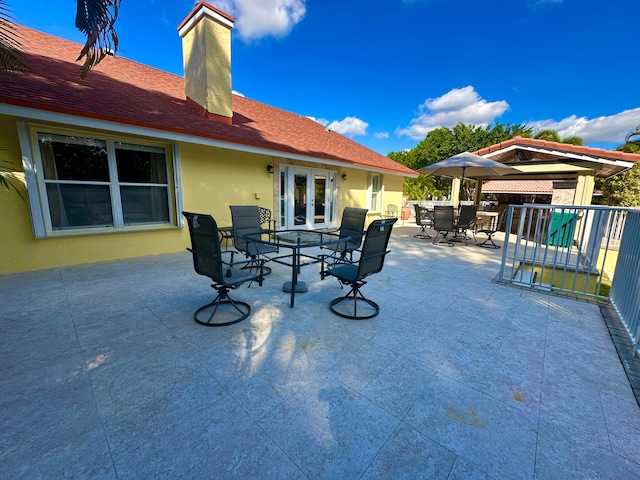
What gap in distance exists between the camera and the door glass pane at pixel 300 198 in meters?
8.23

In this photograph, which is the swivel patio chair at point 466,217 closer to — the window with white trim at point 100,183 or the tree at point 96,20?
the window with white trim at point 100,183

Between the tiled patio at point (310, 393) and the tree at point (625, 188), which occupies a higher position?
the tree at point (625, 188)

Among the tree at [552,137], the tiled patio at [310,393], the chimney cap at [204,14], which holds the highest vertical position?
the tree at [552,137]

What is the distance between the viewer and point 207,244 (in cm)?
254

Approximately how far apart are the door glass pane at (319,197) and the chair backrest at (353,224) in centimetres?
439

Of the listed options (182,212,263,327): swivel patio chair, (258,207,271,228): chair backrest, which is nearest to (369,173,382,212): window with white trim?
(258,207,271,228): chair backrest

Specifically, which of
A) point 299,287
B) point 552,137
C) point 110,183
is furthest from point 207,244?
point 552,137

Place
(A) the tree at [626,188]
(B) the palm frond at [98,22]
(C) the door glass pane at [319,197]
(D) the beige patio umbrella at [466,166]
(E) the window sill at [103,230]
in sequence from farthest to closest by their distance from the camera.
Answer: (A) the tree at [626,188]
(C) the door glass pane at [319,197]
(D) the beige patio umbrella at [466,166]
(E) the window sill at [103,230]
(B) the palm frond at [98,22]

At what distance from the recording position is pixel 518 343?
96.7 inches

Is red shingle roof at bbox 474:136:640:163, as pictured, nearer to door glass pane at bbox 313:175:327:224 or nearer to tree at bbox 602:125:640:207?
tree at bbox 602:125:640:207

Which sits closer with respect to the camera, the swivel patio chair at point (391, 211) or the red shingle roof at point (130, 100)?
the red shingle roof at point (130, 100)

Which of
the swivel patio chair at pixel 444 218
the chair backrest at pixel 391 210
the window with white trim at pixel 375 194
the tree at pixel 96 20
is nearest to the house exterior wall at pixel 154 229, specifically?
the tree at pixel 96 20

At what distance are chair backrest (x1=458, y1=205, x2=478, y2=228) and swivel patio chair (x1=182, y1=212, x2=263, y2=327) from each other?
20.8 ft

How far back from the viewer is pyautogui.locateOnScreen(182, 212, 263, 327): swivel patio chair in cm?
246
